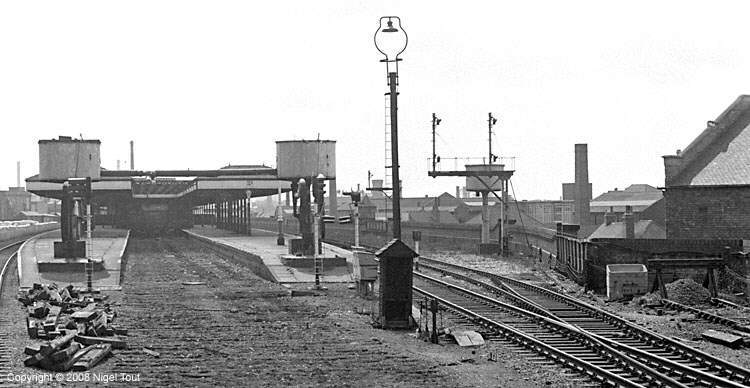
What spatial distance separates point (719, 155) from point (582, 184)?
85.5 ft

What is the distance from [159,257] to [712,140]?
2367 centimetres

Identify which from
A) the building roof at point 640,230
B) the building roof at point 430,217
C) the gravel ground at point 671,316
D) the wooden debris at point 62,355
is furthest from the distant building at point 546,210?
the wooden debris at point 62,355

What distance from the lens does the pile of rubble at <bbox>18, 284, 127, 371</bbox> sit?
1280cm

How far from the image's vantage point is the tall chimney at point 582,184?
6119cm

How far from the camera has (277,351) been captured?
14.4 metres

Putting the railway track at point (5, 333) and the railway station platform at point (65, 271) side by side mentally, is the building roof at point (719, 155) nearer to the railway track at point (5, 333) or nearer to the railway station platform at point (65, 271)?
the railway station platform at point (65, 271)

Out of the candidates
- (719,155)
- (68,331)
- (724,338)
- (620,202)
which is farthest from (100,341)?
(620,202)

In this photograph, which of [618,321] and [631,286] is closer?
[618,321]

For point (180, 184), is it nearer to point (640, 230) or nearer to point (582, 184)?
point (582, 184)

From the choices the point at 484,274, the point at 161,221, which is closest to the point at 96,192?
the point at 161,221

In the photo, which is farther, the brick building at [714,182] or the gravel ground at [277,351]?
the brick building at [714,182]

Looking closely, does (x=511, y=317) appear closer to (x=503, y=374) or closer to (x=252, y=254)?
(x=503, y=374)

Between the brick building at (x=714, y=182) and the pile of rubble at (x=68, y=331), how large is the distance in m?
21.6

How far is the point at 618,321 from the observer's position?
1733 cm
